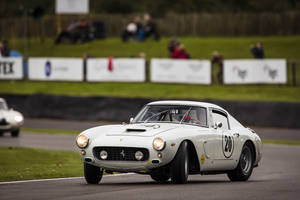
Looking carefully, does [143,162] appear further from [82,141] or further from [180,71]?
[180,71]

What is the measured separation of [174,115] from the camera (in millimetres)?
11703

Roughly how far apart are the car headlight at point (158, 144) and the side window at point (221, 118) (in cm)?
193

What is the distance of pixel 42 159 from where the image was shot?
15188mm

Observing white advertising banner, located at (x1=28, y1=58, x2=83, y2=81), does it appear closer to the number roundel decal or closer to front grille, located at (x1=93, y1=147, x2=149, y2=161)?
the number roundel decal

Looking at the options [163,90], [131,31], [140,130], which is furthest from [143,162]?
[131,31]

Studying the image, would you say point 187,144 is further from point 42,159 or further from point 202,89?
point 202,89

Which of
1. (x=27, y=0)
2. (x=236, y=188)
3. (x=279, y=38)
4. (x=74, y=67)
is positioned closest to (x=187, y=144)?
(x=236, y=188)

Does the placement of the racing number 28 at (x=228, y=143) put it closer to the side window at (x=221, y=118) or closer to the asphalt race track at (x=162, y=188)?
the side window at (x=221, y=118)

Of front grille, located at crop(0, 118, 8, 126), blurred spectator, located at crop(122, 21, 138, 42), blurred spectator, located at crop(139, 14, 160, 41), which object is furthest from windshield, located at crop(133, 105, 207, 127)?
blurred spectator, located at crop(122, 21, 138, 42)

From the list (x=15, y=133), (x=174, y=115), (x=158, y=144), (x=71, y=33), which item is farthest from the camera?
(x=71, y=33)

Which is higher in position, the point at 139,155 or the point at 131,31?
the point at 131,31

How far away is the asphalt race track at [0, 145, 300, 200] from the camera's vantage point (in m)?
9.23

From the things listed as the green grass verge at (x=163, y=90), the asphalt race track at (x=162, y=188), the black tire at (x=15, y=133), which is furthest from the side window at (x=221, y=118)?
the green grass verge at (x=163, y=90)

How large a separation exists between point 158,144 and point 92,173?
45.1 inches
